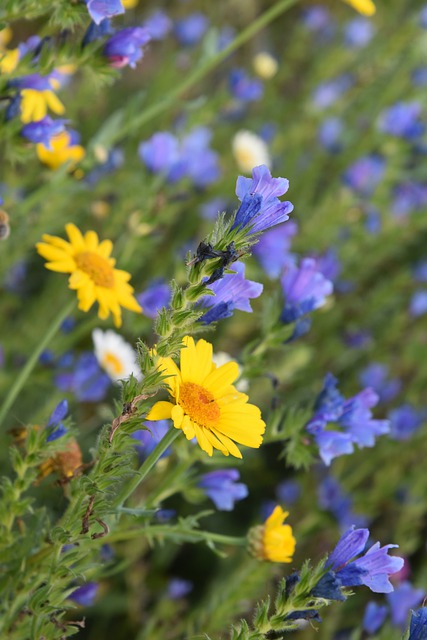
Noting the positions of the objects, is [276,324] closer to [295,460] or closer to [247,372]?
[247,372]

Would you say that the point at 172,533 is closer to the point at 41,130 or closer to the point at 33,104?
the point at 41,130

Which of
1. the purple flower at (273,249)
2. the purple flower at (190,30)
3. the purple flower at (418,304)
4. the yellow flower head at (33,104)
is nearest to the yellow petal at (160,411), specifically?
the yellow flower head at (33,104)

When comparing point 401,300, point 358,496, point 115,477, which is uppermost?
point 115,477

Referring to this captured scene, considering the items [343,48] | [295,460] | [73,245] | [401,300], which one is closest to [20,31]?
[343,48]

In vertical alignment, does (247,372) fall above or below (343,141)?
above

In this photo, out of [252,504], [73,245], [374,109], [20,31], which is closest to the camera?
[73,245]

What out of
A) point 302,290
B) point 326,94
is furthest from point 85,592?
point 326,94
